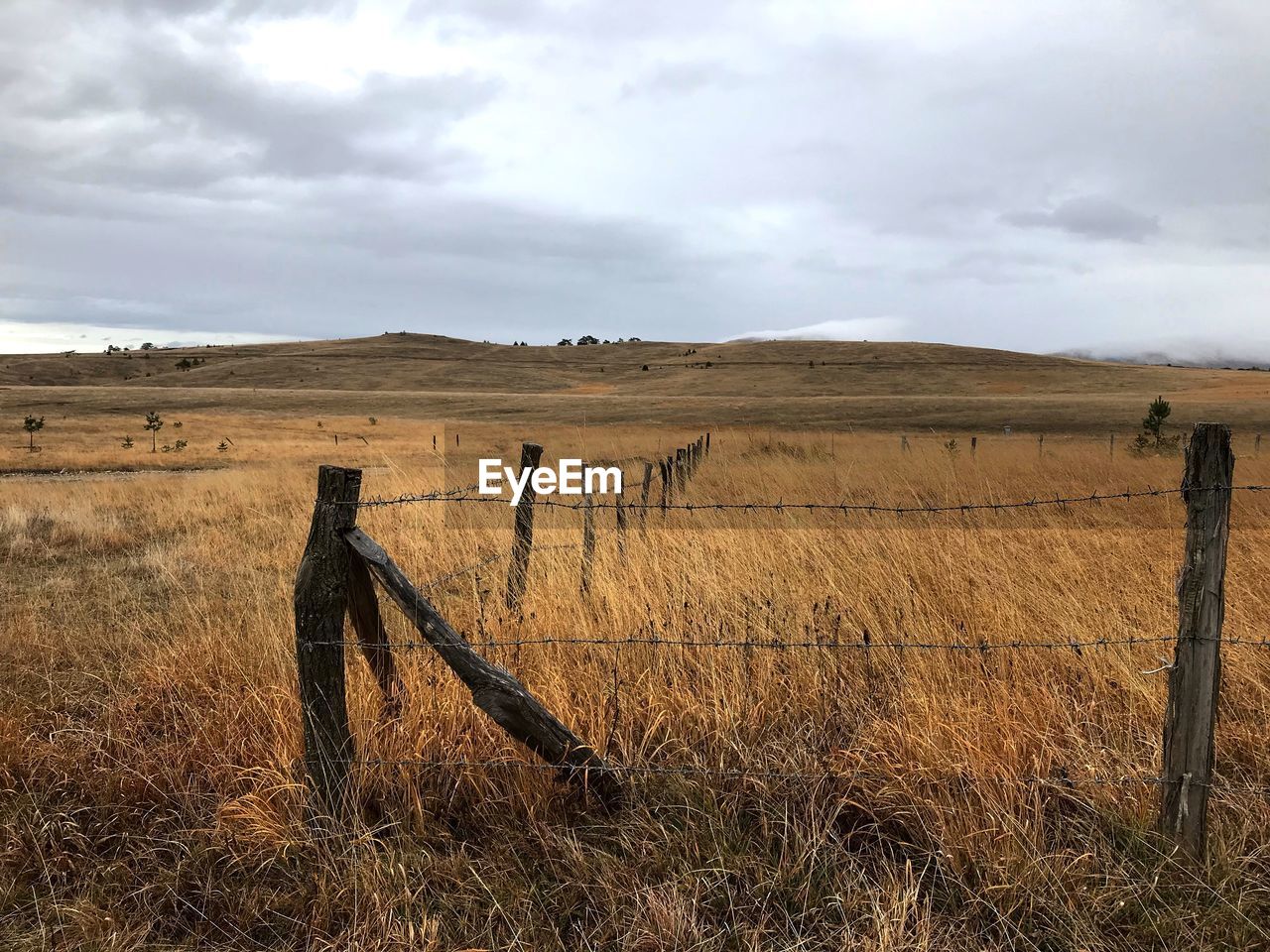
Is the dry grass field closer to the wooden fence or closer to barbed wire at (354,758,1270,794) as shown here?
barbed wire at (354,758,1270,794)

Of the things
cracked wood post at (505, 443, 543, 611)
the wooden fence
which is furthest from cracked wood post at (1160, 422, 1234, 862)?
cracked wood post at (505, 443, 543, 611)

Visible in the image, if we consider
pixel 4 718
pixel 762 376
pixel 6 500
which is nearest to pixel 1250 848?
pixel 4 718

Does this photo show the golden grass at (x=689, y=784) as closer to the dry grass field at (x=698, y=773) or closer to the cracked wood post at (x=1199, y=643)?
the dry grass field at (x=698, y=773)

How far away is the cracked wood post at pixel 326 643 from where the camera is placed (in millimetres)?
3180

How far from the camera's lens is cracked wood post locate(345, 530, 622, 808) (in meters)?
3.16

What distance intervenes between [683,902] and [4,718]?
3.60 m

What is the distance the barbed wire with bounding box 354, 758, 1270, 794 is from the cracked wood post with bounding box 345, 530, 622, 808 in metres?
0.08

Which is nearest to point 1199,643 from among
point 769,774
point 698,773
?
point 769,774

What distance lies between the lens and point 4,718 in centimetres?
402

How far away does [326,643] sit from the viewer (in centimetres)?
323

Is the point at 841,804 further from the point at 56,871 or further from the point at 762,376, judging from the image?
the point at 762,376

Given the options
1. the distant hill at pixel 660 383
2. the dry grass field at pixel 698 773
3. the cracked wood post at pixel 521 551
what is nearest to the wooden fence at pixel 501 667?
the dry grass field at pixel 698 773

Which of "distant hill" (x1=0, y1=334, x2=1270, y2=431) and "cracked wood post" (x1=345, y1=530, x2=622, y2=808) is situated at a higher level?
"distant hill" (x1=0, y1=334, x2=1270, y2=431)

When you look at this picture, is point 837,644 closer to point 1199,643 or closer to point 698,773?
point 698,773
